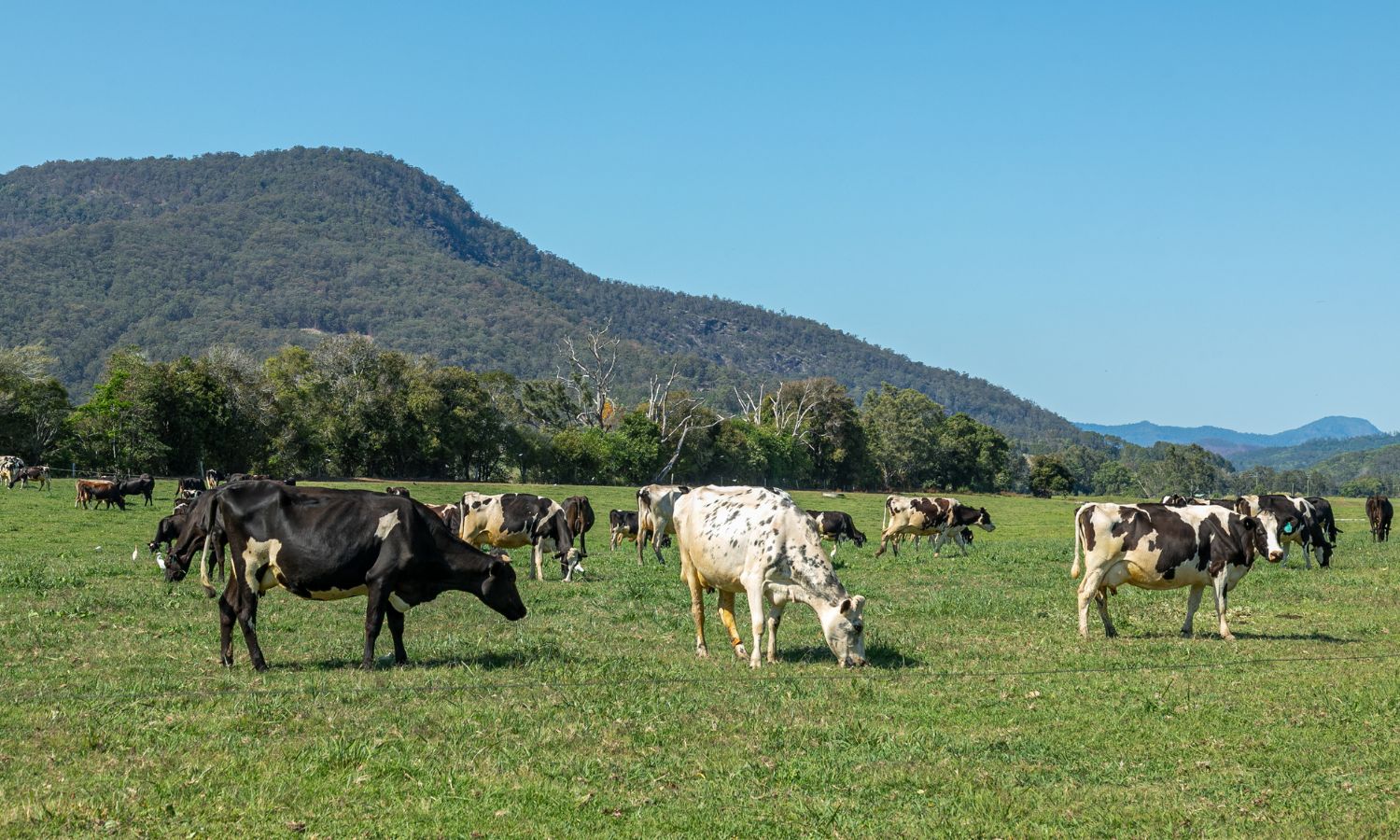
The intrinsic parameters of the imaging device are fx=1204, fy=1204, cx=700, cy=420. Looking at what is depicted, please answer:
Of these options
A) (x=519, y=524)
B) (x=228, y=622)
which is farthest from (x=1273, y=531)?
(x=228, y=622)

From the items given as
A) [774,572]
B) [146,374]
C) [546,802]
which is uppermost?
[146,374]

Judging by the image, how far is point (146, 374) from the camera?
75938 mm

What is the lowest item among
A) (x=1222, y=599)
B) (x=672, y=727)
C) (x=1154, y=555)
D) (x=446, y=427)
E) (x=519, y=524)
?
(x=672, y=727)

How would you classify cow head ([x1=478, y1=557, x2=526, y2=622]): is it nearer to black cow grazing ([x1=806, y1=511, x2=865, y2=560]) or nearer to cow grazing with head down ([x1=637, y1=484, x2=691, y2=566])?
cow grazing with head down ([x1=637, y1=484, x2=691, y2=566])

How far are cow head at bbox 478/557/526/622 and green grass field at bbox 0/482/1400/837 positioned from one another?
22.0 inches

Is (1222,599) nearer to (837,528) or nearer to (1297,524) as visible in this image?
(1297,524)

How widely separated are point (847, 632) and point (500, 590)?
458 centimetres

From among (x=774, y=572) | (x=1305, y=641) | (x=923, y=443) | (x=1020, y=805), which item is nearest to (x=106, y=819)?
(x=1020, y=805)

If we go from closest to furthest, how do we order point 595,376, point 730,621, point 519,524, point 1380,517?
point 730,621, point 519,524, point 1380,517, point 595,376

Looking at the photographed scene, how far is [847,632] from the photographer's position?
1522cm

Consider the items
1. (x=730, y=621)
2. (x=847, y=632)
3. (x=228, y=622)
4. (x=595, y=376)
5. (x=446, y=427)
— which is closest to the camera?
(x=228, y=622)

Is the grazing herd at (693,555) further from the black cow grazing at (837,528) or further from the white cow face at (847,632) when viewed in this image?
the black cow grazing at (837,528)

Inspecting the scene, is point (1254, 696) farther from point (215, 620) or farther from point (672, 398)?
point (672, 398)

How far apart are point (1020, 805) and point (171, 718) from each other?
743 cm
